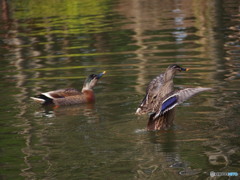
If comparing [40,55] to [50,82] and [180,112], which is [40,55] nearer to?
[50,82]

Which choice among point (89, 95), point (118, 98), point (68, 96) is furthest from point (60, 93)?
point (118, 98)

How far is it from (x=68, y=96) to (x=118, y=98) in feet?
3.55

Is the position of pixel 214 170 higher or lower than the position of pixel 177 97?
lower

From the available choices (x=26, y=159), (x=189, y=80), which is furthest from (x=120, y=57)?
(x=26, y=159)

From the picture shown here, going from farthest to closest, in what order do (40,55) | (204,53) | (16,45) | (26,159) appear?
(16,45), (40,55), (204,53), (26,159)

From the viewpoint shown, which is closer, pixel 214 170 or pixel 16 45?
pixel 214 170

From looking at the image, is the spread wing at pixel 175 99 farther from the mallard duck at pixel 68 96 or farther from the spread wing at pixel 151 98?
the mallard duck at pixel 68 96

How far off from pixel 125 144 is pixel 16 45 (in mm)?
12839

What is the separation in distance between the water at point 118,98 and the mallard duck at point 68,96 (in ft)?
0.73

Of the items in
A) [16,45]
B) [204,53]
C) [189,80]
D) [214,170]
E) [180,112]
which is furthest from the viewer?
[16,45]

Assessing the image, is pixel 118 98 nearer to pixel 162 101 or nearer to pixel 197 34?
pixel 162 101

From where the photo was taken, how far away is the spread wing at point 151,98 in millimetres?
11008

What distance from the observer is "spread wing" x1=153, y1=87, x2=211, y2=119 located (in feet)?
32.7

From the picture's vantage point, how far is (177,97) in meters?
10.2
